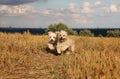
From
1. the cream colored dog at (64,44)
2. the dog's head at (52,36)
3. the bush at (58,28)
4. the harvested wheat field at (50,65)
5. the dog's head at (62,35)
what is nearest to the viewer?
the harvested wheat field at (50,65)

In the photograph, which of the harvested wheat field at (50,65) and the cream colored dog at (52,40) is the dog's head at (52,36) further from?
the harvested wheat field at (50,65)

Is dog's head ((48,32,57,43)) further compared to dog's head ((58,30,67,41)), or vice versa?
dog's head ((48,32,57,43))

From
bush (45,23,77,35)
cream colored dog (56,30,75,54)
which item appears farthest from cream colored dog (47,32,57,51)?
bush (45,23,77,35)

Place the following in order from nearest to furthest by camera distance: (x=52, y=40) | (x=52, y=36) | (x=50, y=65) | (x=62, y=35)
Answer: (x=50, y=65)
(x=62, y=35)
(x=52, y=36)
(x=52, y=40)

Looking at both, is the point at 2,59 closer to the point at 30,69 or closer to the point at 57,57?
the point at 30,69

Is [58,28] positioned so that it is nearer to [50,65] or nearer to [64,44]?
[64,44]

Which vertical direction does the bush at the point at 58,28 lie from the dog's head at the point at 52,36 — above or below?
below

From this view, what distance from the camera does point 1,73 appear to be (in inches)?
459

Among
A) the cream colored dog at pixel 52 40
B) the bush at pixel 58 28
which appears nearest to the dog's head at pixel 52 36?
the cream colored dog at pixel 52 40

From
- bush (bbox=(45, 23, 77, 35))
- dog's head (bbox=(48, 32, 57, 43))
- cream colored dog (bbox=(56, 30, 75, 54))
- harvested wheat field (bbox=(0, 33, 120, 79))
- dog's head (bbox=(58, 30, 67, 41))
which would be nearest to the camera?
harvested wheat field (bbox=(0, 33, 120, 79))

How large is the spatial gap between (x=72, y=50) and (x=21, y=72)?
493 centimetres

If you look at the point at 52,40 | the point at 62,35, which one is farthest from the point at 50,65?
the point at 52,40

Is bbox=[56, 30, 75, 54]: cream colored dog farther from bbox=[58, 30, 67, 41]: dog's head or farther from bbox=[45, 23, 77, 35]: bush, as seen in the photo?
bbox=[45, 23, 77, 35]: bush

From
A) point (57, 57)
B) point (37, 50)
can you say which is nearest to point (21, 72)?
point (57, 57)
